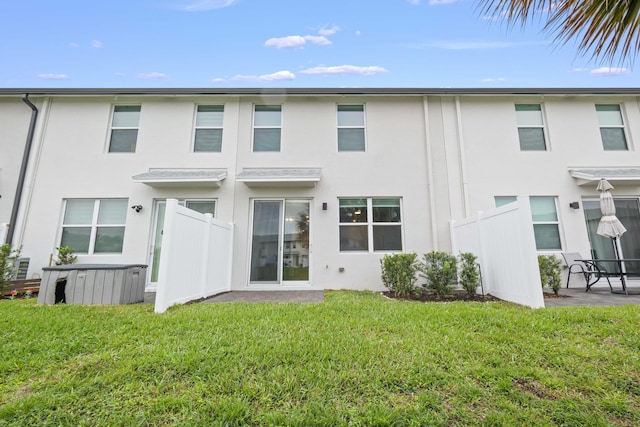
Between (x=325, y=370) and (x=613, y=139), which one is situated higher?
(x=613, y=139)

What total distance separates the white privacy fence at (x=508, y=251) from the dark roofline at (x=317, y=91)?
14.2ft

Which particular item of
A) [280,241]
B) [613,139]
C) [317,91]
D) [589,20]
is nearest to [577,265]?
[613,139]

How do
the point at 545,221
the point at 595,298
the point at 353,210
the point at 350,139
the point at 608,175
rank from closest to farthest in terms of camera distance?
the point at 595,298
the point at 608,175
the point at 545,221
the point at 353,210
the point at 350,139

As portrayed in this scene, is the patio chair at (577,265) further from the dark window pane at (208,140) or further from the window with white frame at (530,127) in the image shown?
the dark window pane at (208,140)

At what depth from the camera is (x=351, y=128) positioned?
8.67m

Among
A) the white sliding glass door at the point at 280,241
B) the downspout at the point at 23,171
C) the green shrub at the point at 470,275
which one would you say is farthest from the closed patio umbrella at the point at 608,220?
the downspout at the point at 23,171

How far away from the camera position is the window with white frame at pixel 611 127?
27.7 feet

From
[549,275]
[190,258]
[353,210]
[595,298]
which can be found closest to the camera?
[190,258]

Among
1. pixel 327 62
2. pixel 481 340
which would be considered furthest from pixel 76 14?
pixel 481 340

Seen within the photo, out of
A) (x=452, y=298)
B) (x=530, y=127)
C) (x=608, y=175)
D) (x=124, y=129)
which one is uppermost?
(x=530, y=127)

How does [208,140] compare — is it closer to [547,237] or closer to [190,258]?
[190,258]

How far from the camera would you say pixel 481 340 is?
124 inches

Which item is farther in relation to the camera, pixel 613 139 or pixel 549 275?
pixel 613 139

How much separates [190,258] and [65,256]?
14.5 ft
